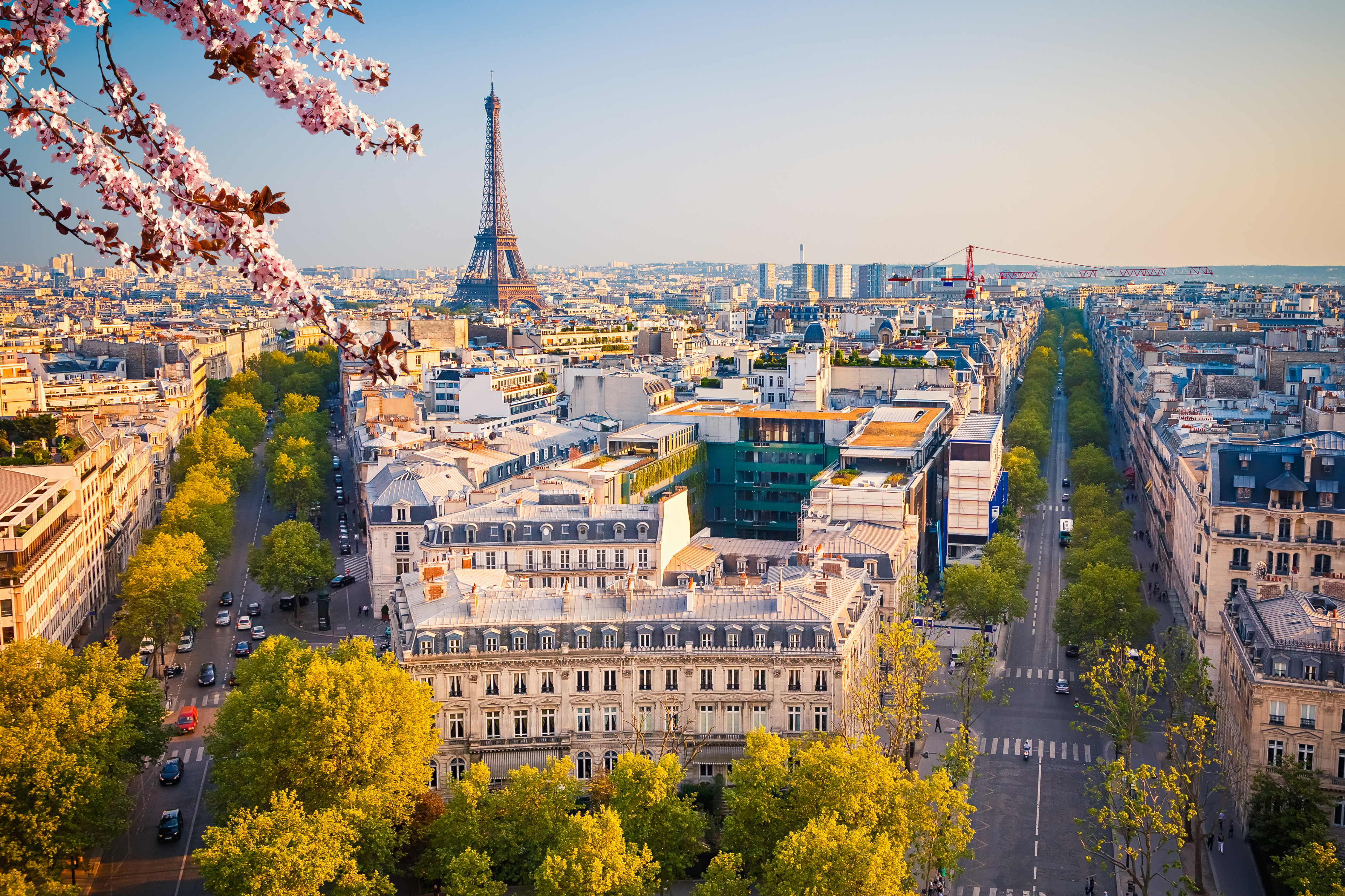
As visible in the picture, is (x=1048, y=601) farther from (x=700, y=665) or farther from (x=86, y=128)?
(x=86, y=128)

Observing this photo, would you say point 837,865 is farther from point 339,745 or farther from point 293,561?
point 293,561

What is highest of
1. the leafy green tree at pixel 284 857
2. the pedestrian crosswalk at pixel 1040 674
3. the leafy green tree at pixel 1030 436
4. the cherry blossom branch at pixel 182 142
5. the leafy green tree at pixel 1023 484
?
the cherry blossom branch at pixel 182 142

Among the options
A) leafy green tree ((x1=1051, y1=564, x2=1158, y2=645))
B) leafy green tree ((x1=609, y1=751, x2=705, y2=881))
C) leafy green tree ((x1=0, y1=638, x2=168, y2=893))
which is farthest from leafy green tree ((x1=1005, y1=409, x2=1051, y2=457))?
leafy green tree ((x1=0, y1=638, x2=168, y2=893))

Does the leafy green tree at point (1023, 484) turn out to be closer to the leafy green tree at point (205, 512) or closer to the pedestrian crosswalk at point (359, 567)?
the pedestrian crosswalk at point (359, 567)

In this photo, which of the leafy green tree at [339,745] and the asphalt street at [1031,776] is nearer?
the leafy green tree at [339,745]

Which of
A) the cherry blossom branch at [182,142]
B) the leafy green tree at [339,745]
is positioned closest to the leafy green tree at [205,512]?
the leafy green tree at [339,745]

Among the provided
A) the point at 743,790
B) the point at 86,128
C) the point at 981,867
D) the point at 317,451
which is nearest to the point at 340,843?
the point at 743,790
